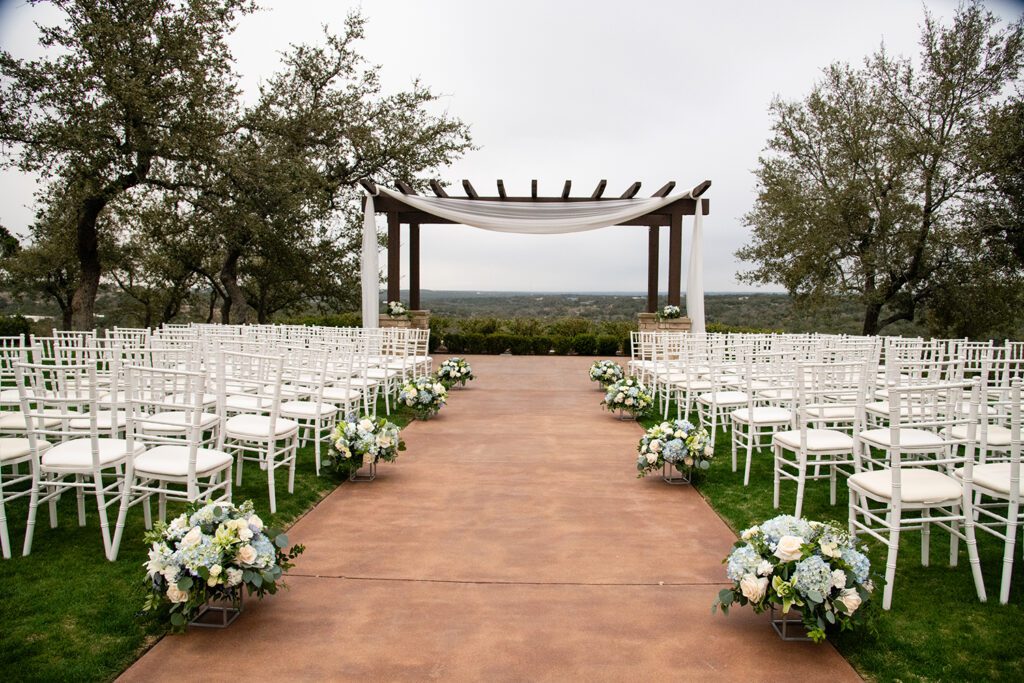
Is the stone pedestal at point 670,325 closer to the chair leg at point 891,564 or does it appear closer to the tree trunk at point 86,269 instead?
the tree trunk at point 86,269

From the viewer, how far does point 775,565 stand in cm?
275

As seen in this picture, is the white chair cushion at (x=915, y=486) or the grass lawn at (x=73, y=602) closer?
the grass lawn at (x=73, y=602)

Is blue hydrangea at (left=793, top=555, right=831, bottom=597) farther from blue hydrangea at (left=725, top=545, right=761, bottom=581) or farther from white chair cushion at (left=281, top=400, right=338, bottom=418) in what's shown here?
white chair cushion at (left=281, top=400, right=338, bottom=418)

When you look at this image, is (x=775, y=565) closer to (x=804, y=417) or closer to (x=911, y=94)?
(x=804, y=417)

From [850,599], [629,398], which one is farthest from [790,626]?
[629,398]

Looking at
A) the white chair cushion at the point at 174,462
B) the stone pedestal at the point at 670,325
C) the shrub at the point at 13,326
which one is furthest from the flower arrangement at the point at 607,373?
the shrub at the point at 13,326

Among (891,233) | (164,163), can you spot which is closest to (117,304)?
(164,163)

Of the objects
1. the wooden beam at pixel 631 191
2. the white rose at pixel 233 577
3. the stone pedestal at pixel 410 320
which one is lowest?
the white rose at pixel 233 577

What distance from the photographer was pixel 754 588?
271 centimetres

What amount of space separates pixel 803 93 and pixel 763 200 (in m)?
2.43

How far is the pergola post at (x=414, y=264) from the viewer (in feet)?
49.1

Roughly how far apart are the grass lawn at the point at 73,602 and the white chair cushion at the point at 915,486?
272 centimetres

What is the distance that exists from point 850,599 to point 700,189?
11440 mm

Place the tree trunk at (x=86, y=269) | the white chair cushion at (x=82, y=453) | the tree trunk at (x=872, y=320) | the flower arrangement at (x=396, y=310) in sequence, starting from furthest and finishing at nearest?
the tree trunk at (x=872, y=320)
the flower arrangement at (x=396, y=310)
the tree trunk at (x=86, y=269)
the white chair cushion at (x=82, y=453)
